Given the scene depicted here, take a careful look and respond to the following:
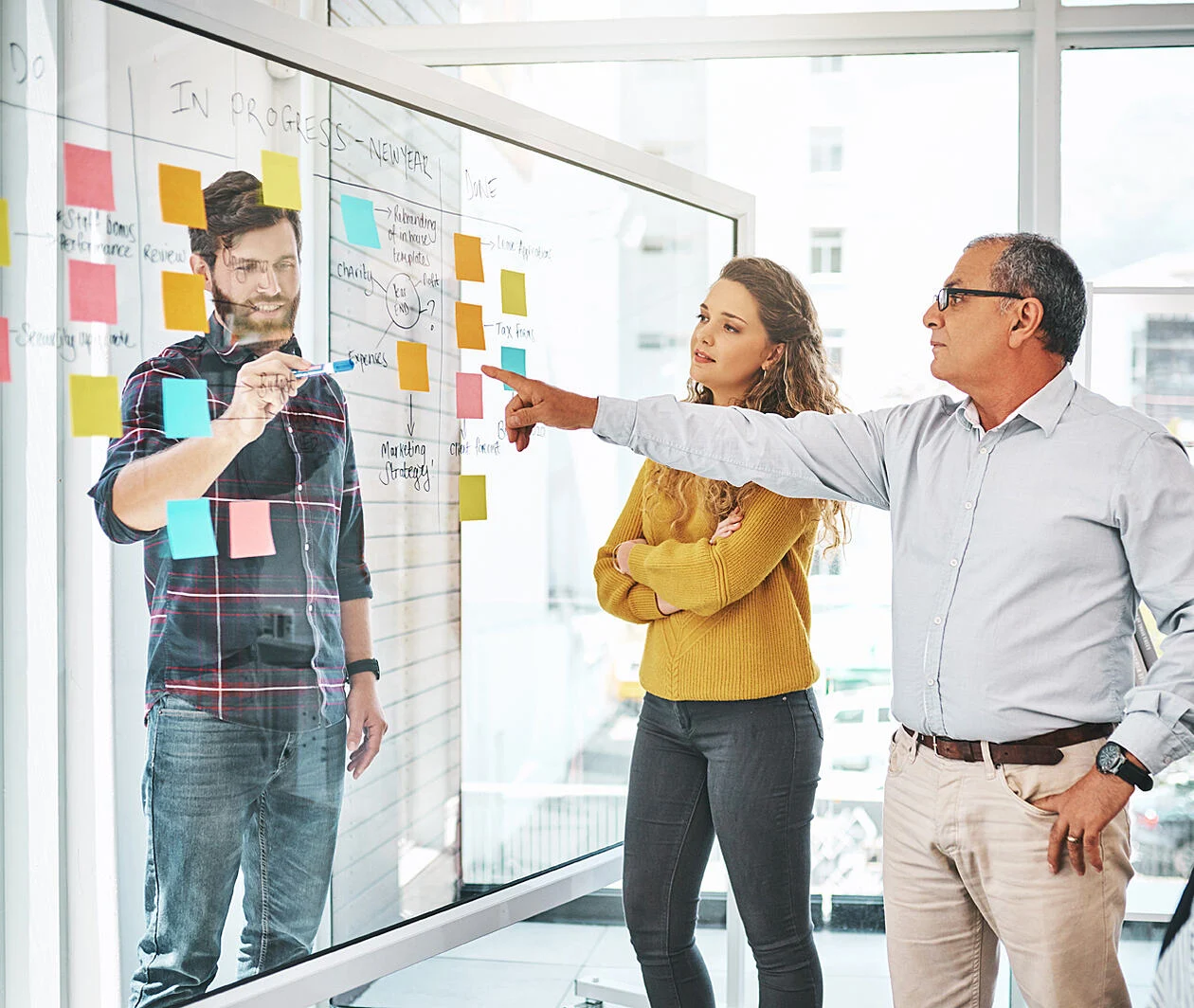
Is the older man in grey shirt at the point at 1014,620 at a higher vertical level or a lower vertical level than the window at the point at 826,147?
lower

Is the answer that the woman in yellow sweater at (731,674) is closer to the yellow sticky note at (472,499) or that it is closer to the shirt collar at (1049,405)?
the yellow sticky note at (472,499)

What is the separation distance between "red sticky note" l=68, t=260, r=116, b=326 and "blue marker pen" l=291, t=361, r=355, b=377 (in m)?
0.29

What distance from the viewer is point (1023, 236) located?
1.63 meters

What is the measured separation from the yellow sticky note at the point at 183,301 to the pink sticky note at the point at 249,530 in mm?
264

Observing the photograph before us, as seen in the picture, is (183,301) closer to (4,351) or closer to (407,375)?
(4,351)

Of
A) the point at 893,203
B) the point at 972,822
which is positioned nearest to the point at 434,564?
the point at 972,822

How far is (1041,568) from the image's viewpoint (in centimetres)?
153

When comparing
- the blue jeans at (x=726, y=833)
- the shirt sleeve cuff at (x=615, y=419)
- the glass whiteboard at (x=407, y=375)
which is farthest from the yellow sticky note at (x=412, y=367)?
the blue jeans at (x=726, y=833)

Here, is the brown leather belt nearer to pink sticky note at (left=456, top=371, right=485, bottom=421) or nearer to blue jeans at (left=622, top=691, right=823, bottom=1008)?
blue jeans at (left=622, top=691, right=823, bottom=1008)

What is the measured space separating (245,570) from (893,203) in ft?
6.33

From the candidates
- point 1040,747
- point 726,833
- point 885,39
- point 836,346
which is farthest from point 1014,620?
point 885,39

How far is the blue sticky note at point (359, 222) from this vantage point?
5.56ft

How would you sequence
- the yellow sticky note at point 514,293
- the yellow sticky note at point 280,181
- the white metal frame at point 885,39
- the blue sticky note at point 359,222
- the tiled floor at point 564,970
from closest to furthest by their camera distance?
the yellow sticky note at point 280,181 < the blue sticky note at point 359,222 < the yellow sticky note at point 514,293 < the white metal frame at point 885,39 < the tiled floor at point 564,970

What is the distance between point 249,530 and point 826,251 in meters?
1.76
